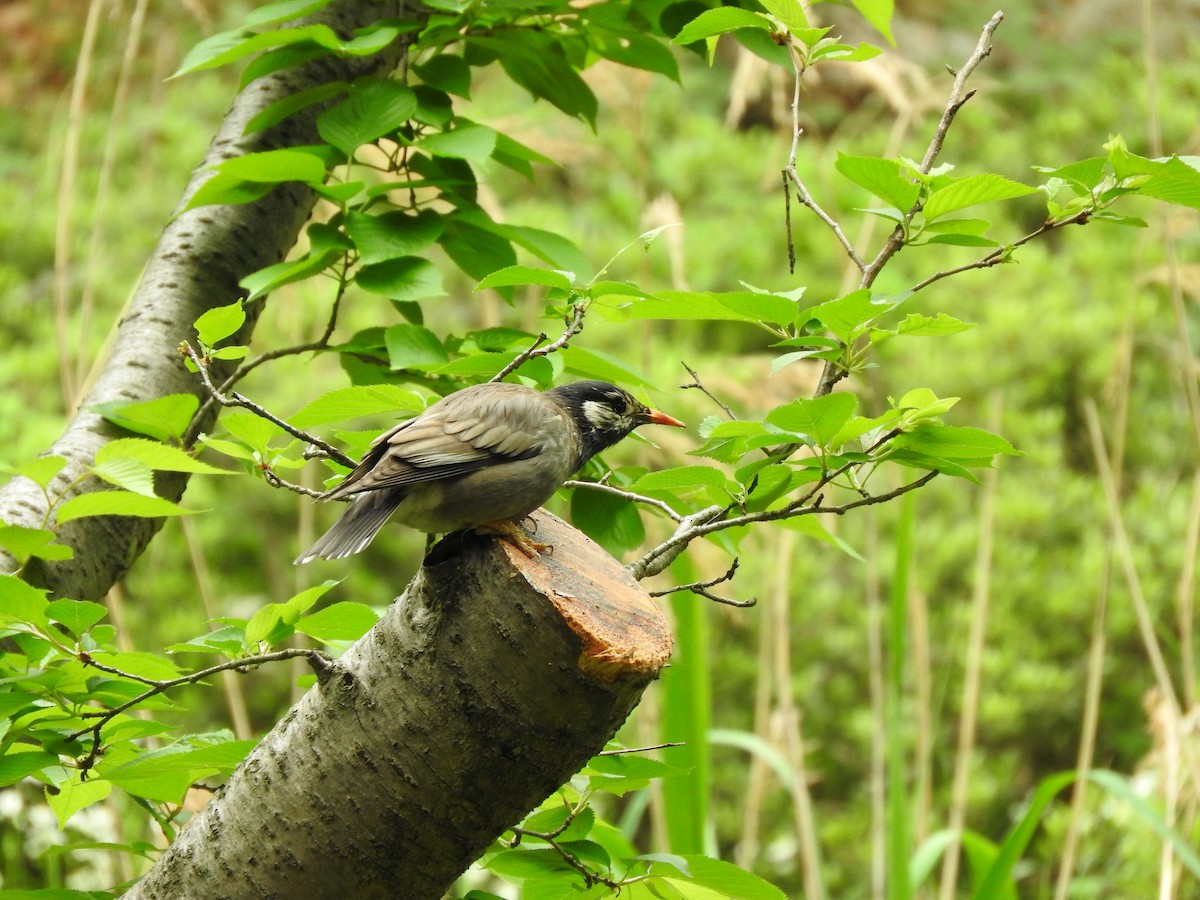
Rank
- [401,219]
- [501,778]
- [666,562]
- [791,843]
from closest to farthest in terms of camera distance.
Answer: [501,778]
[666,562]
[401,219]
[791,843]

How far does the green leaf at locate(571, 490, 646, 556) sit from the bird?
0.13 m

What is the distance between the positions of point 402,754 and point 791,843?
398 cm

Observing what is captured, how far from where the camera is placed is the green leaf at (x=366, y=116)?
2.17 metres

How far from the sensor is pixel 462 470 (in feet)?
6.29

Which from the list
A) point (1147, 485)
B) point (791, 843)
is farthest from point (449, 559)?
point (1147, 485)

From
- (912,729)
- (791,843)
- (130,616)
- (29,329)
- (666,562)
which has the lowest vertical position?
(791,843)

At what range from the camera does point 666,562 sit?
1900mm

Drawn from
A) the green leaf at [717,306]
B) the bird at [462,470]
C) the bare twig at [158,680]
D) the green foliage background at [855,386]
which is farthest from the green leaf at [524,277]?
the green foliage background at [855,386]

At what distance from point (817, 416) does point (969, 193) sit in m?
0.39

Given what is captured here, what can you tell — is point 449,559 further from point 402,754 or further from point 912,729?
point 912,729

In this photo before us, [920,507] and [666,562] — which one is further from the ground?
[666,562]

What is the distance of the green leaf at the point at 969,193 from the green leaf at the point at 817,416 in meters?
0.31

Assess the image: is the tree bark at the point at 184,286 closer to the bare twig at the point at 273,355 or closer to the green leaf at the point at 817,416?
the bare twig at the point at 273,355

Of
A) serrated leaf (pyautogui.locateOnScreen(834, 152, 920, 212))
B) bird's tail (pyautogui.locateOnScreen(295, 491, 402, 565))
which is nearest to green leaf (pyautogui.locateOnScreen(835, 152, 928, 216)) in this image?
serrated leaf (pyautogui.locateOnScreen(834, 152, 920, 212))
